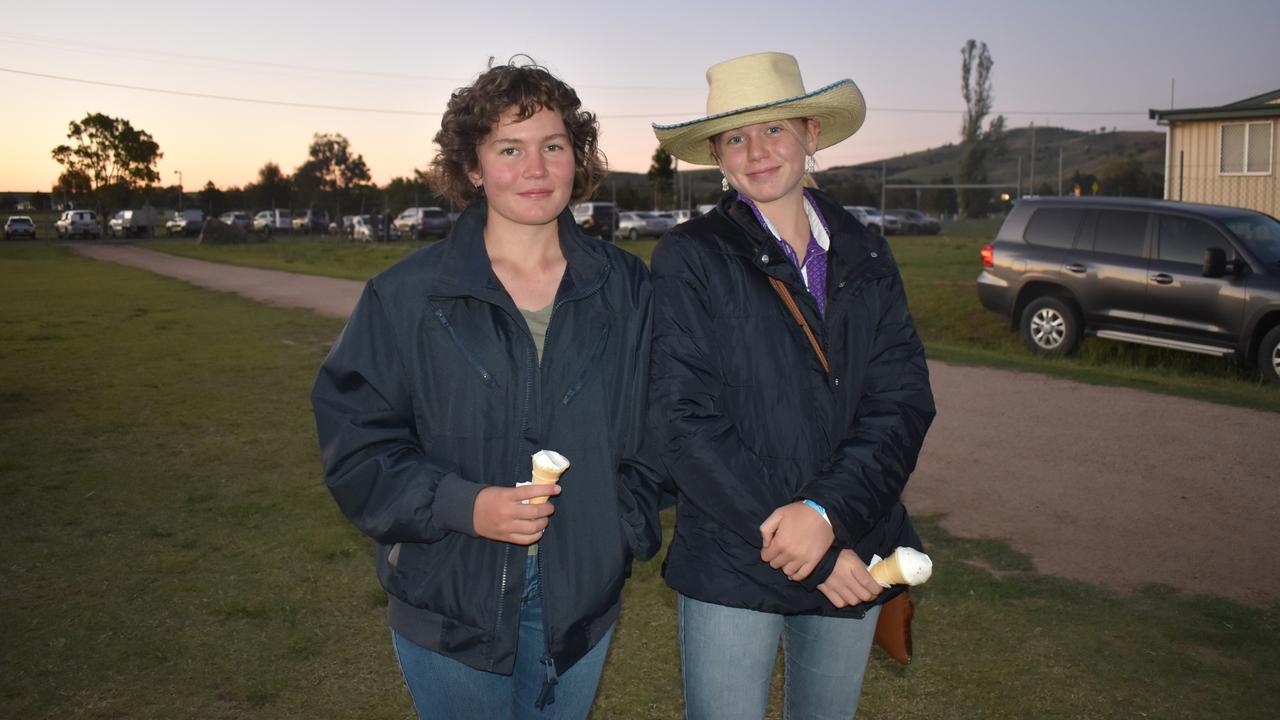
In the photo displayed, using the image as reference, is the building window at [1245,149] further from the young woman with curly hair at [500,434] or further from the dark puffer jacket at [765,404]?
the young woman with curly hair at [500,434]

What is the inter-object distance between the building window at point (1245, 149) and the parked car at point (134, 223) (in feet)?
192

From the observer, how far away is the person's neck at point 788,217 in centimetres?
255

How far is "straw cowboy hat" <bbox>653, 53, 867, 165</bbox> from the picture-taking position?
101 inches

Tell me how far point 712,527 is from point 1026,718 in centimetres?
194

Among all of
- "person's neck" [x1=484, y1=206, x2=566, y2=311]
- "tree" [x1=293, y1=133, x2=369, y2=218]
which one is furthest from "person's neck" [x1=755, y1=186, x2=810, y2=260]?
"tree" [x1=293, y1=133, x2=369, y2=218]

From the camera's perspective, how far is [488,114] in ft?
7.74

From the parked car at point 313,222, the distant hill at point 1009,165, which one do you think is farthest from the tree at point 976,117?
the parked car at point 313,222

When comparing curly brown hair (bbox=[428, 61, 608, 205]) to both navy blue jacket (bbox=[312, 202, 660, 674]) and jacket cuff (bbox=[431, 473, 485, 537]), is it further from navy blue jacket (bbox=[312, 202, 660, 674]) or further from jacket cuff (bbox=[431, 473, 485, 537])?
jacket cuff (bbox=[431, 473, 485, 537])

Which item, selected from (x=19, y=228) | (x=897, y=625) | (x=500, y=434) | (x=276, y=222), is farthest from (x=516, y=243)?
(x=276, y=222)

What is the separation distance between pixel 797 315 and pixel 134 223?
69.7 meters

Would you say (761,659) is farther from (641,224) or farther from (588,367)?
(641,224)

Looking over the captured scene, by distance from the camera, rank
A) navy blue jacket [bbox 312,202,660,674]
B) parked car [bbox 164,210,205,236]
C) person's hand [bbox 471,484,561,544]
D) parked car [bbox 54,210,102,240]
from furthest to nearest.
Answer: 1. parked car [bbox 164,210,205,236]
2. parked car [bbox 54,210,102,240]
3. navy blue jacket [bbox 312,202,660,674]
4. person's hand [bbox 471,484,561,544]

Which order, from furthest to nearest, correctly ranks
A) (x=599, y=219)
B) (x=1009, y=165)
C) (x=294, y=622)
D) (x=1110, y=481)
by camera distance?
(x=1009, y=165)
(x=599, y=219)
(x=1110, y=481)
(x=294, y=622)

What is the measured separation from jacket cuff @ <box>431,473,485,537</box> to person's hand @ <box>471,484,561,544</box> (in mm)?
11
